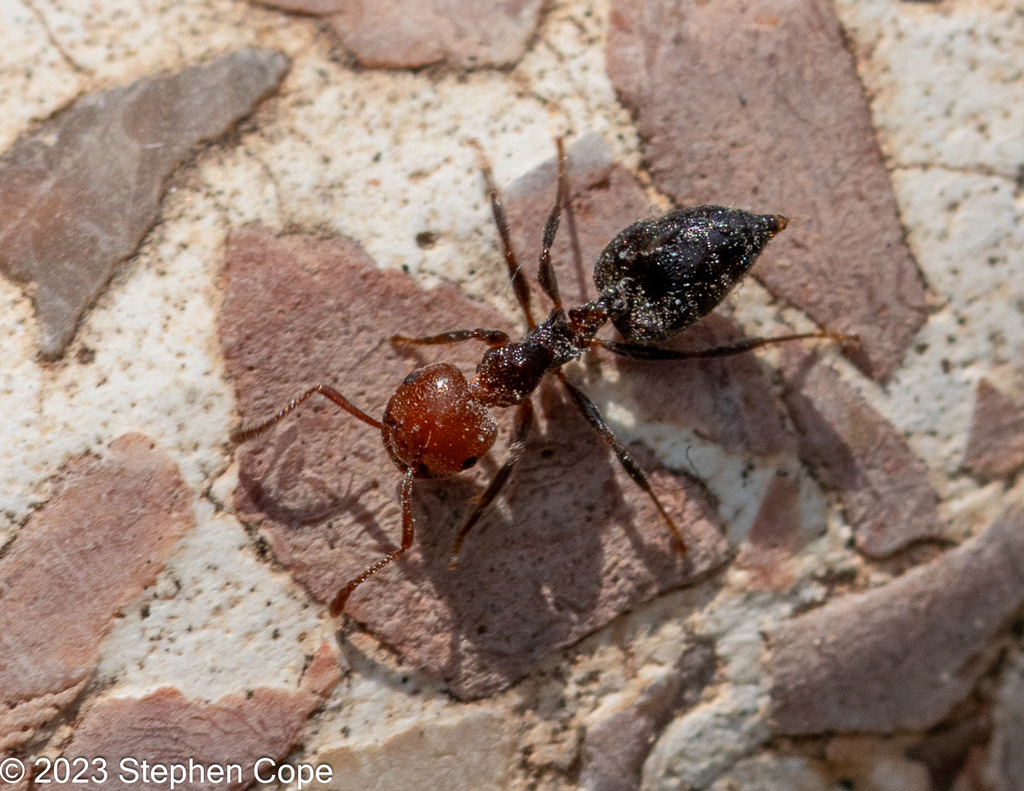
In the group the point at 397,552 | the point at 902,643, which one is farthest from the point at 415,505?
the point at 902,643

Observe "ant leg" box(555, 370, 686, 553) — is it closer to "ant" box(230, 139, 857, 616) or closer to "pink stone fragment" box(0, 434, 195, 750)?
"ant" box(230, 139, 857, 616)

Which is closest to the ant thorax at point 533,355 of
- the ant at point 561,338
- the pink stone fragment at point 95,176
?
the ant at point 561,338

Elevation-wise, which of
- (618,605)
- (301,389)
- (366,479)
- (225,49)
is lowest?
(618,605)

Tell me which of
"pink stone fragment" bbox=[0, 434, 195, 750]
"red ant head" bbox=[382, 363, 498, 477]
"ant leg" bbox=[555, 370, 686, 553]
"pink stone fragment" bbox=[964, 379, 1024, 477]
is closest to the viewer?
"pink stone fragment" bbox=[0, 434, 195, 750]

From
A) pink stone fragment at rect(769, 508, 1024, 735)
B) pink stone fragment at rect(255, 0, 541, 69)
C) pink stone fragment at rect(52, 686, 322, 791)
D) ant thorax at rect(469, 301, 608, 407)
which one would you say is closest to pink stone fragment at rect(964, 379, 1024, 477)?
pink stone fragment at rect(769, 508, 1024, 735)

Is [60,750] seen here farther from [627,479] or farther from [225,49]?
[225,49]

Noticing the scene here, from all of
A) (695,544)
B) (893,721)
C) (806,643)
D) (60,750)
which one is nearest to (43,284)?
(60,750)
